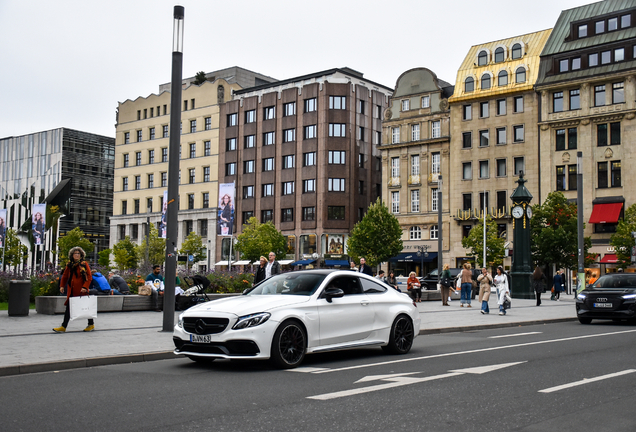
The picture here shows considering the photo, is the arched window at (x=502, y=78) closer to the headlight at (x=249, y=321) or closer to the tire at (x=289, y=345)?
the tire at (x=289, y=345)

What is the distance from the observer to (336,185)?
75.3 meters

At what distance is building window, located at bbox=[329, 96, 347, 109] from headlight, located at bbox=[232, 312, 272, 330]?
66486mm

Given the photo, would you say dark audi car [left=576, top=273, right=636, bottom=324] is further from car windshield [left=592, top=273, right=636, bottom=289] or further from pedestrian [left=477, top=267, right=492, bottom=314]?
pedestrian [left=477, top=267, right=492, bottom=314]

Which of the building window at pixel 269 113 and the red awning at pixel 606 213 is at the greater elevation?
the building window at pixel 269 113

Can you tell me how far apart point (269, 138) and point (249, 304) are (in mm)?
70630

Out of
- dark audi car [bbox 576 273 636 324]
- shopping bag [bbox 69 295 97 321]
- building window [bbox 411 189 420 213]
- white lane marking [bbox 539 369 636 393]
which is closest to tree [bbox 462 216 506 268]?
building window [bbox 411 189 420 213]

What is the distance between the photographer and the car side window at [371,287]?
462 inches

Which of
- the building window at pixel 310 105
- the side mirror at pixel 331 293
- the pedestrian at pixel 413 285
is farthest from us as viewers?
the building window at pixel 310 105

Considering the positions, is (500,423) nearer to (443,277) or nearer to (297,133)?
(443,277)

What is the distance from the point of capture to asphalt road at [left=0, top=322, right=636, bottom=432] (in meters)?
6.29

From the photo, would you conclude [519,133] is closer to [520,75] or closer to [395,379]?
[520,75]

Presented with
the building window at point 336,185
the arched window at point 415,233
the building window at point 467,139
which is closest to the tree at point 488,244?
the arched window at point 415,233

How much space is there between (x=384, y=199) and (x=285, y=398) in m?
65.5

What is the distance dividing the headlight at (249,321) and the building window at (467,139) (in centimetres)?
5984
